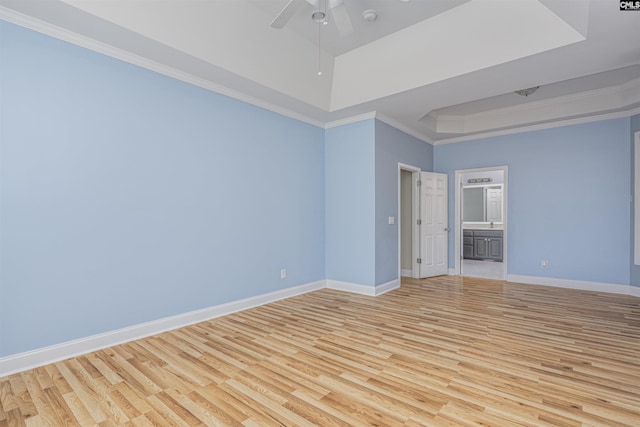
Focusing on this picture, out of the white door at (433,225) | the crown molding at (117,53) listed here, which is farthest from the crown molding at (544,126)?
the crown molding at (117,53)

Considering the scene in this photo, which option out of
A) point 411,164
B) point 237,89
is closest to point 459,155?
point 411,164

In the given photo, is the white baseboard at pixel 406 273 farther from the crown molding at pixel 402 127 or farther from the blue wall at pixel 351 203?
the crown molding at pixel 402 127

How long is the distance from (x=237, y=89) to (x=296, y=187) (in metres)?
1.70

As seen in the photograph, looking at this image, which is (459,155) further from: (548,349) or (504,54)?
(548,349)

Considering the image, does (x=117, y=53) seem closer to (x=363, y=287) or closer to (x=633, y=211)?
(x=363, y=287)

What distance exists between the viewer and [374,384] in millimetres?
2350

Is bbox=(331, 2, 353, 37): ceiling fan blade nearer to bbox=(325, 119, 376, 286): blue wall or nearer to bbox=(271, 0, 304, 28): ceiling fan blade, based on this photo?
bbox=(271, 0, 304, 28): ceiling fan blade

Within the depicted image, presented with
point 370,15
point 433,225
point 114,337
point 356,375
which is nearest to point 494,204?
point 433,225

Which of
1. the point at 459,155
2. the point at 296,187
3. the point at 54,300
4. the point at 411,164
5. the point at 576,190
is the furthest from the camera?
the point at 459,155

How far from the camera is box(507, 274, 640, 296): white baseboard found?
5.03 m

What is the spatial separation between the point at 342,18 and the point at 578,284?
5.86 meters

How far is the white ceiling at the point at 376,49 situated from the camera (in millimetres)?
2818

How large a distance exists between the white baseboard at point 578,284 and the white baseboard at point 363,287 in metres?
2.48

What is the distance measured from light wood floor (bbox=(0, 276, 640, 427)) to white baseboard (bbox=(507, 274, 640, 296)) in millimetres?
1374
